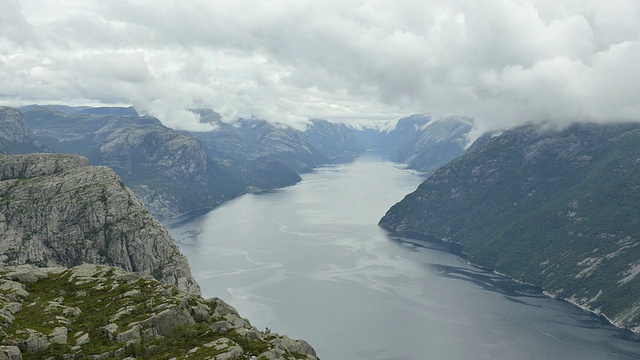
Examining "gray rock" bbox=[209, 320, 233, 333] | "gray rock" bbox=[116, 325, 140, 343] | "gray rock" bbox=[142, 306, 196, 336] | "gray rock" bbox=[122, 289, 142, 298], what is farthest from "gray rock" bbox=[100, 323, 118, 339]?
"gray rock" bbox=[209, 320, 233, 333]

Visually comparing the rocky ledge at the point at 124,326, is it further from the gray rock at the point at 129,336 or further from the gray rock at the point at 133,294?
the gray rock at the point at 133,294

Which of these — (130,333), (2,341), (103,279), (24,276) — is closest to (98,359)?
(130,333)

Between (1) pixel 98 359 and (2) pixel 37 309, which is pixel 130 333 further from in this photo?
(2) pixel 37 309

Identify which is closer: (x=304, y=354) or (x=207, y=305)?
(x=304, y=354)

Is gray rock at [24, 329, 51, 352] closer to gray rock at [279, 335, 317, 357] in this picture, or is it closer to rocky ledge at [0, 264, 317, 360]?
rocky ledge at [0, 264, 317, 360]

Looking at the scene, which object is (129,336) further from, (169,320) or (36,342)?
(36,342)

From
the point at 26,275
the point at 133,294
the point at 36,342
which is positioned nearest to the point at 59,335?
the point at 36,342

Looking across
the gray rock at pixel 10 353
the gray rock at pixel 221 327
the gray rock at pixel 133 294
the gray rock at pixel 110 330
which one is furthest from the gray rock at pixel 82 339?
the gray rock at pixel 221 327

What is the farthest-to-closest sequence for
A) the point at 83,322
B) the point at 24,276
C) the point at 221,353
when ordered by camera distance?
1. the point at 24,276
2. the point at 83,322
3. the point at 221,353
